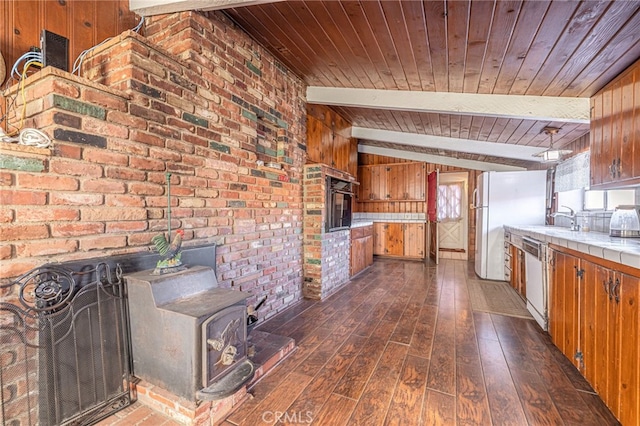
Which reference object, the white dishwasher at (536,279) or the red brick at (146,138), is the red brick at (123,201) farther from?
the white dishwasher at (536,279)

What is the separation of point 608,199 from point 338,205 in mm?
2887

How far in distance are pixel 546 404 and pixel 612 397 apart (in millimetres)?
302

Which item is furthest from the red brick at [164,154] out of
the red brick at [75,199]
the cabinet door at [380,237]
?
the cabinet door at [380,237]

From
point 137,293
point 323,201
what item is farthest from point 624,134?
point 137,293

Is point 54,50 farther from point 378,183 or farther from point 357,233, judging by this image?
point 378,183

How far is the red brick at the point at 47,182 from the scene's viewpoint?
1.17 metres

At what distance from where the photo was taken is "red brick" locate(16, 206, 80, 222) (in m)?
1.17

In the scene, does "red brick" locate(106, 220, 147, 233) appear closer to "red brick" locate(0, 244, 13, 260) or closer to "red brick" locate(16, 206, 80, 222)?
"red brick" locate(16, 206, 80, 222)

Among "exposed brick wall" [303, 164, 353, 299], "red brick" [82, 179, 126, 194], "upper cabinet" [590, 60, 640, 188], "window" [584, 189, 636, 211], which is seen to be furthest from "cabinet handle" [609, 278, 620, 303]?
"red brick" [82, 179, 126, 194]

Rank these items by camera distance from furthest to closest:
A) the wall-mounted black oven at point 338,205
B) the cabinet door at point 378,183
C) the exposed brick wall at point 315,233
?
the cabinet door at point 378,183, the wall-mounted black oven at point 338,205, the exposed brick wall at point 315,233

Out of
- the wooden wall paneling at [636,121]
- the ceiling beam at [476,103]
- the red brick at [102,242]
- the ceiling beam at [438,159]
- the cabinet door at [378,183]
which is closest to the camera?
the red brick at [102,242]

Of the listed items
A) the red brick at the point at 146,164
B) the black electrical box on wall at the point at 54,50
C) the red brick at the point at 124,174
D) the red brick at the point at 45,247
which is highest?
the black electrical box on wall at the point at 54,50

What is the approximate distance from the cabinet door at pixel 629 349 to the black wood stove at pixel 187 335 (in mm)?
1848

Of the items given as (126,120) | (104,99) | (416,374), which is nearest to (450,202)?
(416,374)
